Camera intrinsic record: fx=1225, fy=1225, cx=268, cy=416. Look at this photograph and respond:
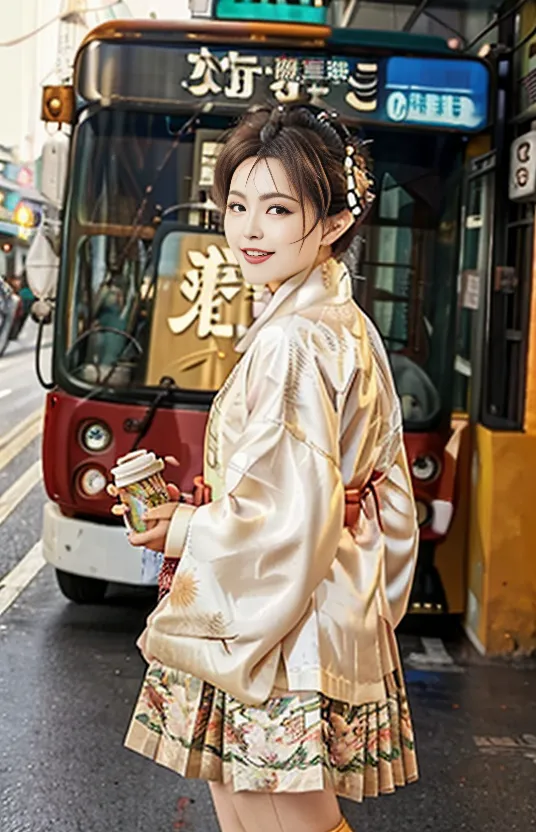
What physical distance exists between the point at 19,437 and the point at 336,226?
6.37 metres

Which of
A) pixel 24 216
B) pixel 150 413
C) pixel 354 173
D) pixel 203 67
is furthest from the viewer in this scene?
pixel 24 216

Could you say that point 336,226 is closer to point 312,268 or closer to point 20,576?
point 312,268

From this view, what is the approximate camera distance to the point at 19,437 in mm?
8539

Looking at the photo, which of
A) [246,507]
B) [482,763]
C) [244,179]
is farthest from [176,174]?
[246,507]

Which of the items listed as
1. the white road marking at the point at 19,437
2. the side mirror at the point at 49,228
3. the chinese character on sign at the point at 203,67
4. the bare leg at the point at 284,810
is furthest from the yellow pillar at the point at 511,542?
the white road marking at the point at 19,437

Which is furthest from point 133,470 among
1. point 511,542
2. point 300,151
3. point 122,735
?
point 511,542

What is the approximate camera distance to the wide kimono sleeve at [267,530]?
2.22 meters

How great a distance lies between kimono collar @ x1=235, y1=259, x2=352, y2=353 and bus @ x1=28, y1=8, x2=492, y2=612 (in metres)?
2.92

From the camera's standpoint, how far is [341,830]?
2412mm

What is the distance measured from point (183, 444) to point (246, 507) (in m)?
3.28

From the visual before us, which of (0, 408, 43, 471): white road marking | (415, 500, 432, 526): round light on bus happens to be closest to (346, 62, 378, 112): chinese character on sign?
(415, 500, 432, 526): round light on bus

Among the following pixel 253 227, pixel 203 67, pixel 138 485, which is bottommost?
pixel 138 485

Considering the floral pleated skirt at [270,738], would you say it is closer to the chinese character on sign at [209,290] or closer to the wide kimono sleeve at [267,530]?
the wide kimono sleeve at [267,530]

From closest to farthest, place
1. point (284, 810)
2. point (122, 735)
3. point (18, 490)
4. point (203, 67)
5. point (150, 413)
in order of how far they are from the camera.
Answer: point (284, 810)
point (122, 735)
point (203, 67)
point (150, 413)
point (18, 490)
